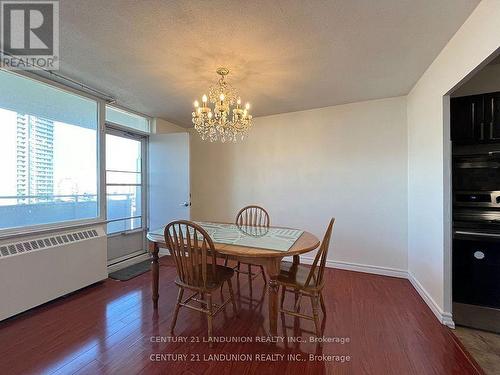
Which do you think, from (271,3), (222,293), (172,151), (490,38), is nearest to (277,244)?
(222,293)

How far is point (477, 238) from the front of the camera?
1903 mm

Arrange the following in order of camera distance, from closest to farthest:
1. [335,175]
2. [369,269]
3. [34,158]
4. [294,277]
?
[294,277], [34,158], [369,269], [335,175]

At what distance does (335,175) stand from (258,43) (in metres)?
2.13

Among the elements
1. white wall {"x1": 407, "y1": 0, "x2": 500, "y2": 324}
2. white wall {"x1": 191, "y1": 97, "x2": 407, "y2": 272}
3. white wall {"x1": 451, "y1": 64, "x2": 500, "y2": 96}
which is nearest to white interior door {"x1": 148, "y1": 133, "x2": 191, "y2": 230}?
white wall {"x1": 191, "y1": 97, "x2": 407, "y2": 272}

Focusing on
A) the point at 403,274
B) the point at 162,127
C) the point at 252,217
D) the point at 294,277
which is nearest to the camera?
the point at 294,277

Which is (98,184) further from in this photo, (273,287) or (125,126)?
(273,287)

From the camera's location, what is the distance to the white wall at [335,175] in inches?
115

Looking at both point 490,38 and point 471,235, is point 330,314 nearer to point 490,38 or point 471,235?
point 471,235

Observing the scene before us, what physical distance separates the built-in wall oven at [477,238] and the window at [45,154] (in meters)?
4.04

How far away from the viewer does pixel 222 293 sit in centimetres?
248

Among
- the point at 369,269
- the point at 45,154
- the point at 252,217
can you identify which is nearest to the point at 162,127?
the point at 45,154

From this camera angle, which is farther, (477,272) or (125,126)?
(125,126)

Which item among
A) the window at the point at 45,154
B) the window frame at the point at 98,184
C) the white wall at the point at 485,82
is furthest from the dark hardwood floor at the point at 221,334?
the white wall at the point at 485,82

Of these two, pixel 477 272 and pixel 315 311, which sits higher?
pixel 477 272
